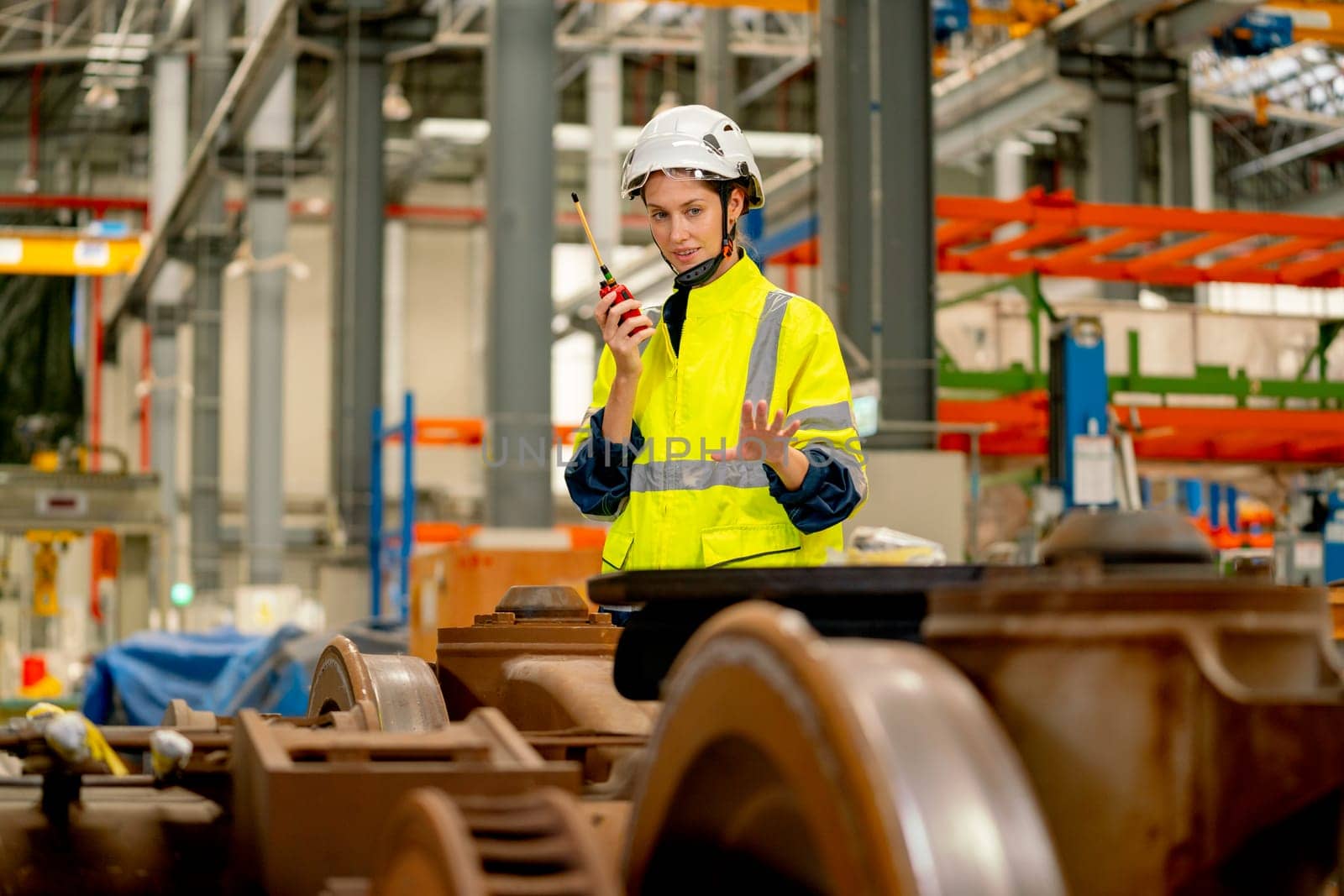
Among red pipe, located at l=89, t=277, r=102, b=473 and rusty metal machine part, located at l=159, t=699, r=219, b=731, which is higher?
red pipe, located at l=89, t=277, r=102, b=473

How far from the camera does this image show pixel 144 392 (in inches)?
1195

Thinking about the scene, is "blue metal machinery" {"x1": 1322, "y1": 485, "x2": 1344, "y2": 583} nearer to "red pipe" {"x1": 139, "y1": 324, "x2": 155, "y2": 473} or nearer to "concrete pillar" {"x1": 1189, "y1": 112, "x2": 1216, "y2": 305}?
"concrete pillar" {"x1": 1189, "y1": 112, "x2": 1216, "y2": 305}

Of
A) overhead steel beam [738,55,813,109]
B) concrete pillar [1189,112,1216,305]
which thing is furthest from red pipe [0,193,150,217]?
concrete pillar [1189,112,1216,305]

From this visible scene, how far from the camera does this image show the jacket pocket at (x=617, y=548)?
2.76m

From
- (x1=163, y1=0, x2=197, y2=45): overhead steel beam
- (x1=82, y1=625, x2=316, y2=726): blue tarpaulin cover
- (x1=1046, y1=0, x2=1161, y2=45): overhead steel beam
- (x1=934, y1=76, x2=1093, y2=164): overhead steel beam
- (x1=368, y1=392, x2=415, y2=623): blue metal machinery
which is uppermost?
(x1=163, y1=0, x2=197, y2=45): overhead steel beam

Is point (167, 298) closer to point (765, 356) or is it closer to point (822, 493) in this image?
point (765, 356)

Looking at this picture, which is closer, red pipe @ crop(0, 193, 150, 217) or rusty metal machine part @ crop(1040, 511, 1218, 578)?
rusty metal machine part @ crop(1040, 511, 1218, 578)

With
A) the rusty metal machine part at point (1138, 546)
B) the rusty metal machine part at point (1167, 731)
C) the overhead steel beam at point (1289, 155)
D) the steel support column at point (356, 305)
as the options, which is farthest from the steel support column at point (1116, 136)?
A: the rusty metal machine part at point (1167, 731)

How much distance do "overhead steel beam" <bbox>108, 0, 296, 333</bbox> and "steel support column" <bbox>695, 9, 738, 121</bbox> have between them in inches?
155

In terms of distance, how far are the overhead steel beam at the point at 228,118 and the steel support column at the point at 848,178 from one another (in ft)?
25.6

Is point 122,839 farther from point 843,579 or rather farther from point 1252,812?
point 1252,812

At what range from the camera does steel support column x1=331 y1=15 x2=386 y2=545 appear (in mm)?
17750

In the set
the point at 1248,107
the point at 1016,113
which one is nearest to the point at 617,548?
the point at 1016,113

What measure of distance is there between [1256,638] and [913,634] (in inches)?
20.1
